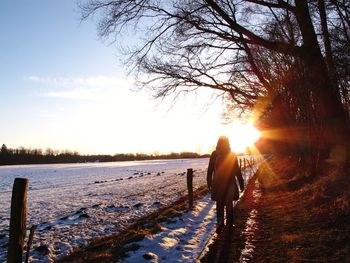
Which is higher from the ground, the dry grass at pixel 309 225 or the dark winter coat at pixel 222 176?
the dark winter coat at pixel 222 176

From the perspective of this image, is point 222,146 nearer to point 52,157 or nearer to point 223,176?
point 223,176

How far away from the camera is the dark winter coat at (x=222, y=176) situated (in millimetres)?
8453

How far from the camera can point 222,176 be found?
8.48 m

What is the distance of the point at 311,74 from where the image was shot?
445 inches

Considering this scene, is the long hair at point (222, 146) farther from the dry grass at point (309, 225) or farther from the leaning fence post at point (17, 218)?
the leaning fence post at point (17, 218)

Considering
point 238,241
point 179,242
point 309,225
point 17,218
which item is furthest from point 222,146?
point 17,218

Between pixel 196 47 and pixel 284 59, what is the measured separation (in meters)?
3.90

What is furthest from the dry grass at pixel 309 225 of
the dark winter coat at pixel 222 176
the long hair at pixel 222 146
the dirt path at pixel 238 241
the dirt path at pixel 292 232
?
the long hair at pixel 222 146

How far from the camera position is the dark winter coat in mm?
8453

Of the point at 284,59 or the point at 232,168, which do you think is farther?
the point at 284,59

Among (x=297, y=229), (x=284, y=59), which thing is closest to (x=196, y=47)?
(x=284, y=59)

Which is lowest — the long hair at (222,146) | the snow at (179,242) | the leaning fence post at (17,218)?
the snow at (179,242)

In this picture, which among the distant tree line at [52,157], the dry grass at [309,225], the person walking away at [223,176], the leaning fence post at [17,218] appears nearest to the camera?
the leaning fence post at [17,218]

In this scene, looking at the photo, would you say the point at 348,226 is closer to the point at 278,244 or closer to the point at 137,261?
the point at 278,244
